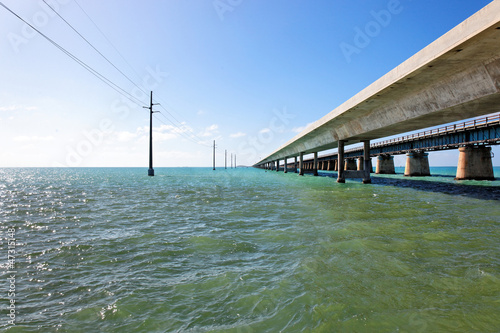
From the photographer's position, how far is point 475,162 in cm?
3616

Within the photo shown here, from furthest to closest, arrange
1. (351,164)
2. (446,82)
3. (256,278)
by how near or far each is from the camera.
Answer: (351,164) → (446,82) → (256,278)

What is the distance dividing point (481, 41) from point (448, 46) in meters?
1.10

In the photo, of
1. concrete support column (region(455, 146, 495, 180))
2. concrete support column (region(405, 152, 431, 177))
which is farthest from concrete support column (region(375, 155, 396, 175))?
concrete support column (region(455, 146, 495, 180))

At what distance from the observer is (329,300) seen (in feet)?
12.4

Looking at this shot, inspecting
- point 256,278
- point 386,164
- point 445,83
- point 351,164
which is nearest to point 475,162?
point 445,83

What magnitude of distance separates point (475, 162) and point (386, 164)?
3121cm

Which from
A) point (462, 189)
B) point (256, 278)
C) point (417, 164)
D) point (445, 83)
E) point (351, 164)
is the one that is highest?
point (445, 83)

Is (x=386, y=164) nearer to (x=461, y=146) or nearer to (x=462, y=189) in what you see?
(x=461, y=146)

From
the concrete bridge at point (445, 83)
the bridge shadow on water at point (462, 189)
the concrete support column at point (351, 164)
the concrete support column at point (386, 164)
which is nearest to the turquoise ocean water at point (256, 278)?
the concrete bridge at point (445, 83)

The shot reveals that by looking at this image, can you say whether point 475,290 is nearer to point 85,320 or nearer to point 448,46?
point 85,320

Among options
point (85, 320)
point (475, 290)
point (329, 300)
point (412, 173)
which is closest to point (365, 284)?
point (329, 300)

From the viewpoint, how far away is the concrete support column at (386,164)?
219 ft

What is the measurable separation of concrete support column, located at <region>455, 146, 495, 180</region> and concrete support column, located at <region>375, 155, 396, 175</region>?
29665 mm

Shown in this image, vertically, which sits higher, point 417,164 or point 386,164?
point 386,164
